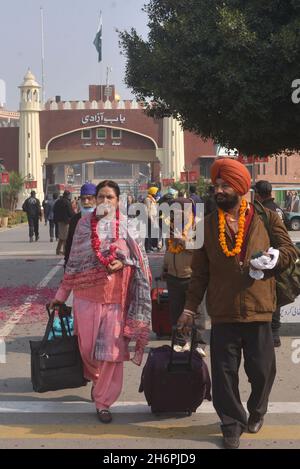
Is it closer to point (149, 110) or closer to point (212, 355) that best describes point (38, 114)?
point (149, 110)

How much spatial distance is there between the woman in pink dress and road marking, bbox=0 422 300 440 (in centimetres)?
21

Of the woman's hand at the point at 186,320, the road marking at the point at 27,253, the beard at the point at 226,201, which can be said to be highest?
the beard at the point at 226,201

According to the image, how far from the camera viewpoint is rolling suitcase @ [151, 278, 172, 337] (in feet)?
29.1

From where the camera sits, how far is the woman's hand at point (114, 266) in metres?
5.95

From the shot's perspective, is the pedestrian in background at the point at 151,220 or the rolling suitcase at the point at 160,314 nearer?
the rolling suitcase at the point at 160,314

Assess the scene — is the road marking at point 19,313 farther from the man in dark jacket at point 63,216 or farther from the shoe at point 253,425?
the shoe at point 253,425

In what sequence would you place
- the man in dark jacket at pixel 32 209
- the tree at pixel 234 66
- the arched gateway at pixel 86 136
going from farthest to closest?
the arched gateway at pixel 86 136 < the man in dark jacket at pixel 32 209 < the tree at pixel 234 66

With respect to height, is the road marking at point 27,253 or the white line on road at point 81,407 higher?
the road marking at point 27,253

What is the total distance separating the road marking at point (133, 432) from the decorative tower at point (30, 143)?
6148 cm

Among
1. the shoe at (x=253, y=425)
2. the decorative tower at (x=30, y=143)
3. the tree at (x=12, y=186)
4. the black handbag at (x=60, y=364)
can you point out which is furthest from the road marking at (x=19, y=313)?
the decorative tower at (x=30, y=143)

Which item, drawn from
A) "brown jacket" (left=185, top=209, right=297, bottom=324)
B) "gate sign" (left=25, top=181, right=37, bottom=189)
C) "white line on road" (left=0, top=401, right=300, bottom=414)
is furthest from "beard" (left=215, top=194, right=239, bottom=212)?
"gate sign" (left=25, top=181, right=37, bottom=189)

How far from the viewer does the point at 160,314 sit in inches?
350

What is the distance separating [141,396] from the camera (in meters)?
6.63

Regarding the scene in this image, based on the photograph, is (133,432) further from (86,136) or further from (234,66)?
(86,136)
